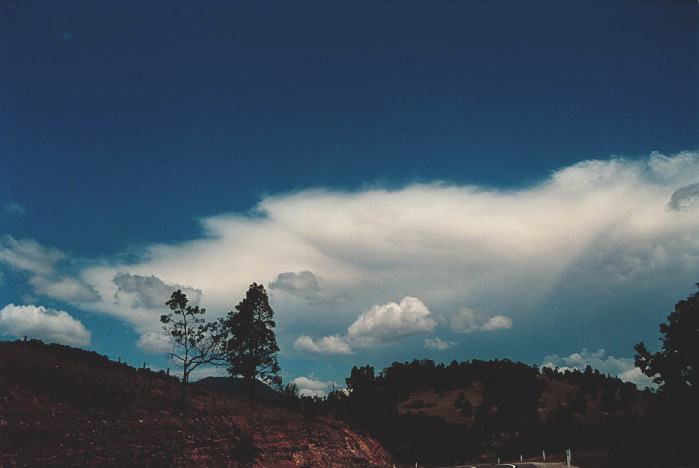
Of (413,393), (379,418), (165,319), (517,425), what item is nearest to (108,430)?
(165,319)

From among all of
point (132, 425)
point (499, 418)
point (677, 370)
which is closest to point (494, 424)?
point (499, 418)

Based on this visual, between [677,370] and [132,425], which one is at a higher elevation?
[677,370]

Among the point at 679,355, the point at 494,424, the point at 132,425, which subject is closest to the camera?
the point at 132,425

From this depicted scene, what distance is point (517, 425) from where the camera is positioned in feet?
309

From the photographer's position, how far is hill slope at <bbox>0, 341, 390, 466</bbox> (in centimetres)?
3522

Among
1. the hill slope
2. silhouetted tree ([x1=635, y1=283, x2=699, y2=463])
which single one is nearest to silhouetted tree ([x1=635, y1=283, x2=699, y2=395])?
silhouetted tree ([x1=635, y1=283, x2=699, y2=463])

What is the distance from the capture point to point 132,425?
4144 cm

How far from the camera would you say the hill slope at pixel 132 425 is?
35.2 m

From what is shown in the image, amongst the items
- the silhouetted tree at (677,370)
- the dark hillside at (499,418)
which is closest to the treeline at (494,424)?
the dark hillside at (499,418)

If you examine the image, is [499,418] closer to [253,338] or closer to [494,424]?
[494,424]

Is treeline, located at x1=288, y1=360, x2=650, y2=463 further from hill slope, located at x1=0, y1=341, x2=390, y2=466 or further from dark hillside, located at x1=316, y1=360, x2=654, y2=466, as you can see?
hill slope, located at x1=0, y1=341, x2=390, y2=466

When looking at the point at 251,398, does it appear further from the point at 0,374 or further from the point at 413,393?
the point at 413,393

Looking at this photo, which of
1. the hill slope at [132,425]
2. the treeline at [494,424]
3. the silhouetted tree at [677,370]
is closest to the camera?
the hill slope at [132,425]

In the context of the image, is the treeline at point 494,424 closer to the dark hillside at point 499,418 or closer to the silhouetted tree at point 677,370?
the dark hillside at point 499,418
